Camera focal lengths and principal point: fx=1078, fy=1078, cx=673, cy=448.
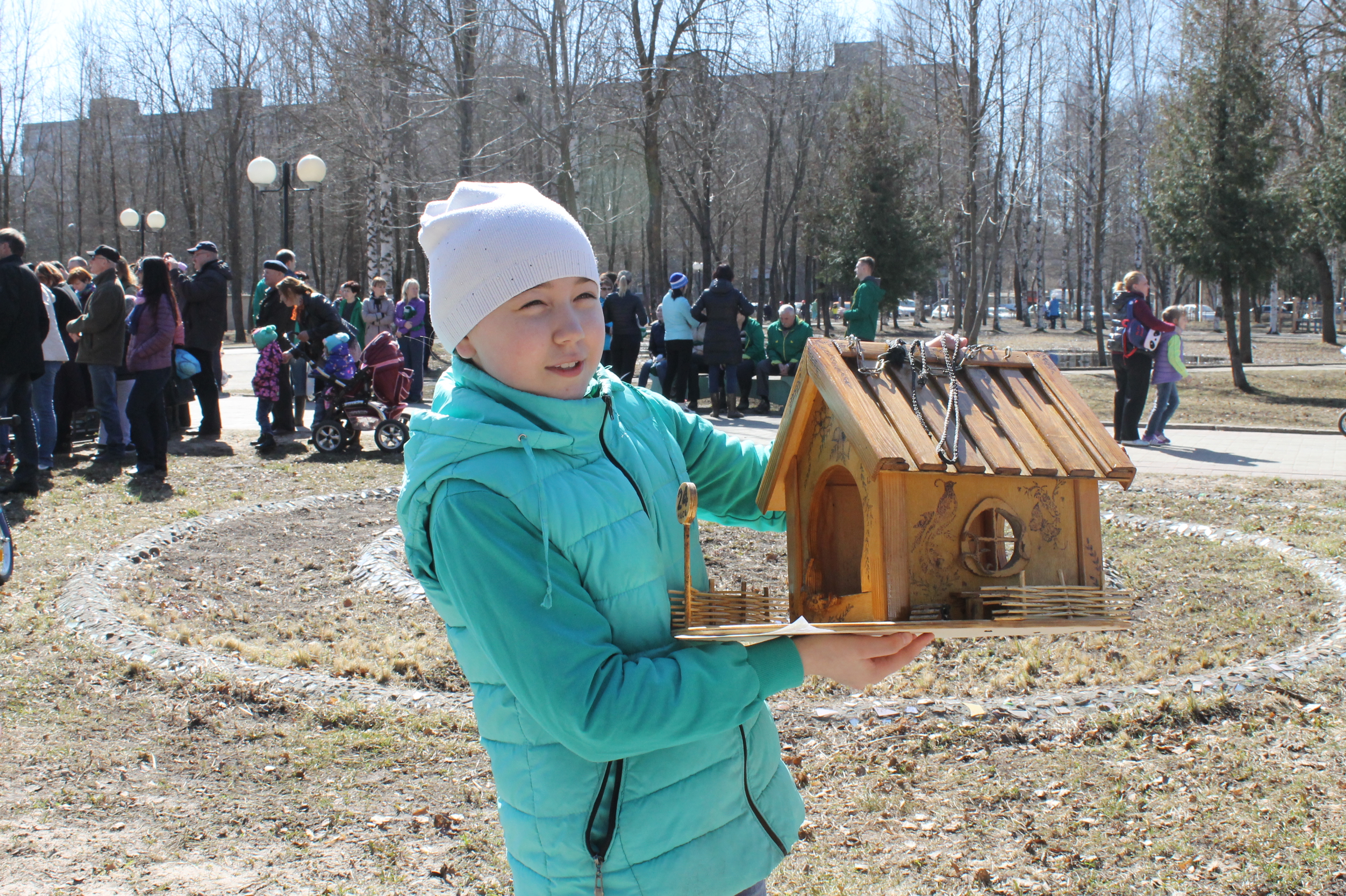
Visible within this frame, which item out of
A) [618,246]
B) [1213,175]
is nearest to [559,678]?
[1213,175]

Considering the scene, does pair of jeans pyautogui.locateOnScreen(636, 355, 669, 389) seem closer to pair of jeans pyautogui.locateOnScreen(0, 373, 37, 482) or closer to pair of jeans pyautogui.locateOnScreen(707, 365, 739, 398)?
pair of jeans pyautogui.locateOnScreen(707, 365, 739, 398)

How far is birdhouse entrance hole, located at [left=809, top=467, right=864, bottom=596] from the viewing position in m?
2.20

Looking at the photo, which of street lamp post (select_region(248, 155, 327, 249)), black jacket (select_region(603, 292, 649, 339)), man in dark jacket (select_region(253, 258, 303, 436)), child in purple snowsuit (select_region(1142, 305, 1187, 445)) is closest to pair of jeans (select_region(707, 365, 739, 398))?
black jacket (select_region(603, 292, 649, 339))

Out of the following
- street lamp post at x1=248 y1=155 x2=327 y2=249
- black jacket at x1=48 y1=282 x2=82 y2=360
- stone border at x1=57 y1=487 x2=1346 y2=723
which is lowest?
stone border at x1=57 y1=487 x2=1346 y2=723

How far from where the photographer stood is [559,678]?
1.52 meters

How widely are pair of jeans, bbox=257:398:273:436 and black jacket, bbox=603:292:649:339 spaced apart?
17.6ft

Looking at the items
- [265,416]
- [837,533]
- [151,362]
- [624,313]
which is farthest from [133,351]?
[837,533]

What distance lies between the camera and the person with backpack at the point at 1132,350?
470 inches

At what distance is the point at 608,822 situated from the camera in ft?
5.53

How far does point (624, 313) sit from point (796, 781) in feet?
39.6

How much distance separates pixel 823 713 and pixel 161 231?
1957 inches

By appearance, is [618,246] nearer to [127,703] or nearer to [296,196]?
[296,196]

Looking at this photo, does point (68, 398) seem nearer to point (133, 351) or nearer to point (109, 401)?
point (109, 401)

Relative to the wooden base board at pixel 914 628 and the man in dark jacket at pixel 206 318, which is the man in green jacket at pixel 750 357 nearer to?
the man in dark jacket at pixel 206 318
